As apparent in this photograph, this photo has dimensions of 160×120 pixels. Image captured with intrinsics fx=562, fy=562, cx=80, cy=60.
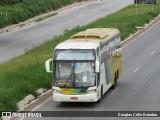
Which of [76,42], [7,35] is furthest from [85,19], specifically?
[76,42]

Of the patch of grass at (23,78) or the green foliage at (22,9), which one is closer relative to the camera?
the patch of grass at (23,78)

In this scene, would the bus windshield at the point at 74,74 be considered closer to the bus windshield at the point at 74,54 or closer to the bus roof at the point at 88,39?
the bus windshield at the point at 74,54

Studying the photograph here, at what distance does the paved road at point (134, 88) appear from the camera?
25.2 m

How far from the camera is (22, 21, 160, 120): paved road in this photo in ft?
82.7

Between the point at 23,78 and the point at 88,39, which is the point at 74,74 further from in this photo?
the point at 23,78

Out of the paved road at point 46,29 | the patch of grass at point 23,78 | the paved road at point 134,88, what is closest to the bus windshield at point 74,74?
the paved road at point 134,88

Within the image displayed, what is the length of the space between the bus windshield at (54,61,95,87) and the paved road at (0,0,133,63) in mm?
18626

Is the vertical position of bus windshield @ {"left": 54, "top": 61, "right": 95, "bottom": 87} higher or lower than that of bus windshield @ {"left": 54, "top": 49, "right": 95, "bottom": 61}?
lower

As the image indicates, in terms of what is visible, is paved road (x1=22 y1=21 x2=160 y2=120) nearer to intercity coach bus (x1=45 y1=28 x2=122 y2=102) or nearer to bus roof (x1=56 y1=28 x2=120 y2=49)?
intercity coach bus (x1=45 y1=28 x2=122 y2=102)

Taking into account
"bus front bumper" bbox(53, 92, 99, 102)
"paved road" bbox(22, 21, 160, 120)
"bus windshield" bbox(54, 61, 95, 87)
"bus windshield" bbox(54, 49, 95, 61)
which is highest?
"bus windshield" bbox(54, 49, 95, 61)

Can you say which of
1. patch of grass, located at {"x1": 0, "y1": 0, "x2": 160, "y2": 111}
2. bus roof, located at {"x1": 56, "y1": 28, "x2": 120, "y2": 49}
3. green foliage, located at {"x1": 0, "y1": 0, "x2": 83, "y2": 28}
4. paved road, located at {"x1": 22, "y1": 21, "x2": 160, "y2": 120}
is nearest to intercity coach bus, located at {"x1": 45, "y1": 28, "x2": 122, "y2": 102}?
bus roof, located at {"x1": 56, "y1": 28, "x2": 120, "y2": 49}

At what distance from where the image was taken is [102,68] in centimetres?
2627

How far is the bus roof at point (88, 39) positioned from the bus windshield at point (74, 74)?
0.87 metres

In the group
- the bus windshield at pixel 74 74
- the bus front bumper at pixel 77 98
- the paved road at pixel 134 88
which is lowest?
the paved road at pixel 134 88
